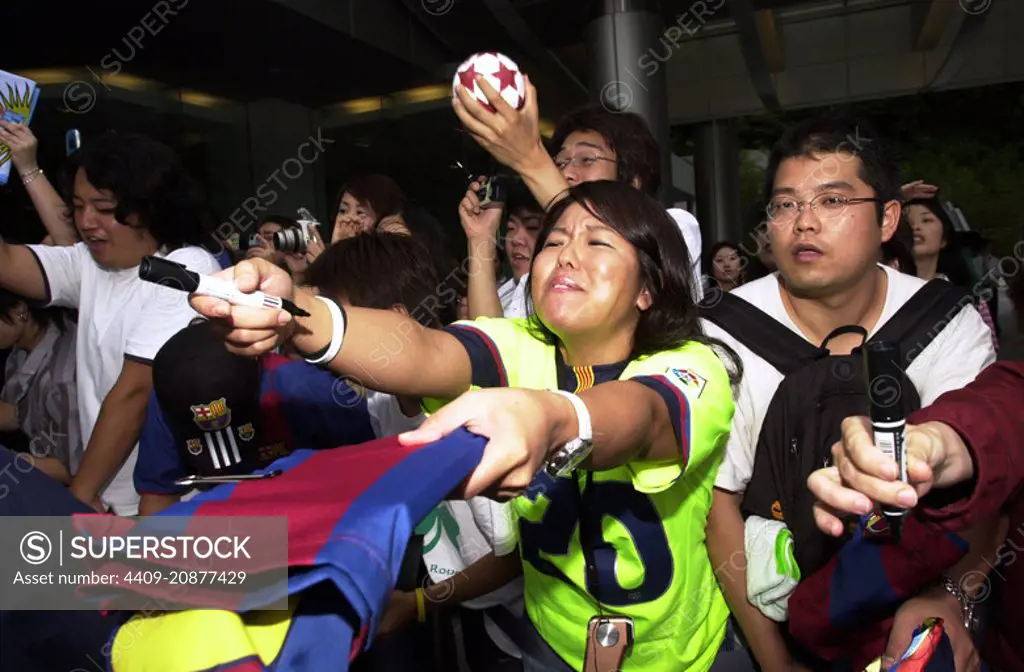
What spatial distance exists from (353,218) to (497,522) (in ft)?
6.06

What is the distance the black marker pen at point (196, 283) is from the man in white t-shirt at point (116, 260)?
3.95 feet

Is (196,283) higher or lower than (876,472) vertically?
higher

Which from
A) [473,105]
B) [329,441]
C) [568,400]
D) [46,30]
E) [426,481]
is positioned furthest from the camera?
[46,30]

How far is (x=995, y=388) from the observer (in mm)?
1331

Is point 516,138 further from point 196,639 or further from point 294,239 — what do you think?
point 196,639

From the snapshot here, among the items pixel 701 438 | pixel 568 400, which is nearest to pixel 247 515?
pixel 568 400

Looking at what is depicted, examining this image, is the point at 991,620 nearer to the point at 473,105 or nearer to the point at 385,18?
the point at 473,105

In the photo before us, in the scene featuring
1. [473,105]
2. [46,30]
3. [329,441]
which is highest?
[46,30]

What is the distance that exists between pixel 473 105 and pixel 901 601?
4.81 ft

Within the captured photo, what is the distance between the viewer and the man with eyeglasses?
208 centimetres

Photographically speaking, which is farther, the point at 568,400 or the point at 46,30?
the point at 46,30

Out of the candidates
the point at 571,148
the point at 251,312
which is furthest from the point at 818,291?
the point at 251,312

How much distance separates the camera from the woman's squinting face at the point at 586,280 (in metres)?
1.59

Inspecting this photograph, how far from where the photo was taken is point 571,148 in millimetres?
2543
